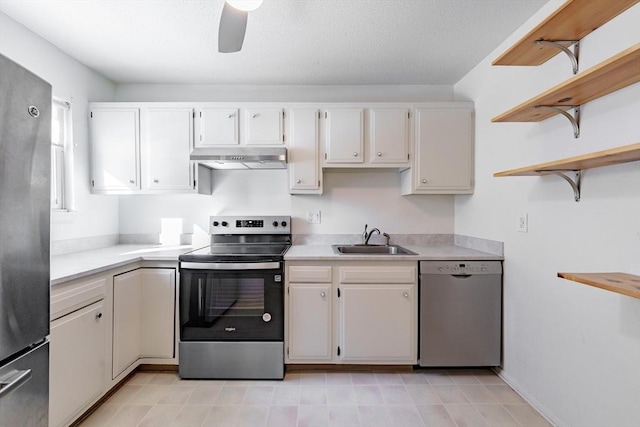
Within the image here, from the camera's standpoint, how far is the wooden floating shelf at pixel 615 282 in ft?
3.55

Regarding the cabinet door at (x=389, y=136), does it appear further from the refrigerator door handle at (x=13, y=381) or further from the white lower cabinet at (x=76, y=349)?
the refrigerator door handle at (x=13, y=381)

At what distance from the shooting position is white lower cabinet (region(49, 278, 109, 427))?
155cm

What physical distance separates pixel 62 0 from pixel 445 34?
7.90 ft

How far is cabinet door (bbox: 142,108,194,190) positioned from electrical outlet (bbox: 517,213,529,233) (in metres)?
2.55

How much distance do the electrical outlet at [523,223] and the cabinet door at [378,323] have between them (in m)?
0.83

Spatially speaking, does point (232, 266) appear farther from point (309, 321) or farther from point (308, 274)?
point (309, 321)

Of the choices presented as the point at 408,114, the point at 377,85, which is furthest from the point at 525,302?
the point at 377,85

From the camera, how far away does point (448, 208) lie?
289 centimetres

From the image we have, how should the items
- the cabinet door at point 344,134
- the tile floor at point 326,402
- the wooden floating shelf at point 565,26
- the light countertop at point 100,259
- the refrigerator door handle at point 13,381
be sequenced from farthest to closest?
the cabinet door at point 344,134
the tile floor at point 326,402
the light countertop at point 100,259
the wooden floating shelf at point 565,26
the refrigerator door handle at point 13,381

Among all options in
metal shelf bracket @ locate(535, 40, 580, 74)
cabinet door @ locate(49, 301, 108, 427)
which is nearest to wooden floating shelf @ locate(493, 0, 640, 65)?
metal shelf bracket @ locate(535, 40, 580, 74)

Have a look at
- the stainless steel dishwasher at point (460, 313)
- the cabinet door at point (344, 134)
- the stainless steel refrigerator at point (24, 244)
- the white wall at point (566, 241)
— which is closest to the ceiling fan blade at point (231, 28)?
the stainless steel refrigerator at point (24, 244)

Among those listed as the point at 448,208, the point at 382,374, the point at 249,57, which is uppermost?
the point at 249,57

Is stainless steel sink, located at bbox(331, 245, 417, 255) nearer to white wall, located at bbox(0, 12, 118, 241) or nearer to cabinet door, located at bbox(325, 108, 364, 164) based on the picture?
cabinet door, located at bbox(325, 108, 364, 164)

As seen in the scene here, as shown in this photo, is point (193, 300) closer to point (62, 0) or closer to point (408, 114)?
point (62, 0)
